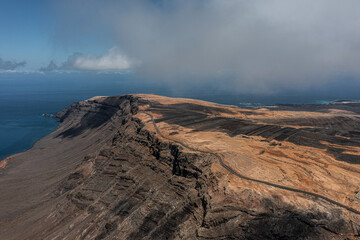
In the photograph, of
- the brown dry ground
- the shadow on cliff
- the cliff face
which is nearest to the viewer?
the cliff face

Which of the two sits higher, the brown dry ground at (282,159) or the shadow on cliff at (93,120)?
the brown dry ground at (282,159)

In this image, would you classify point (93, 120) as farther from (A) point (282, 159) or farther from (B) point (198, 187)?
(A) point (282, 159)

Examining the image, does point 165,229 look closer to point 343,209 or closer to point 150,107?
point 343,209

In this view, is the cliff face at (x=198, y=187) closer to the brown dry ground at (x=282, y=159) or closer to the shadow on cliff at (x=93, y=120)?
the brown dry ground at (x=282, y=159)

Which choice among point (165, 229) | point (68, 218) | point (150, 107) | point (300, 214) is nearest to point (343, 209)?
point (300, 214)

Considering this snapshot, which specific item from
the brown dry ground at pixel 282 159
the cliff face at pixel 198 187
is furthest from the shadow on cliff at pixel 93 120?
the brown dry ground at pixel 282 159

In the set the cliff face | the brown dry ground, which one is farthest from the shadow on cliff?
the brown dry ground

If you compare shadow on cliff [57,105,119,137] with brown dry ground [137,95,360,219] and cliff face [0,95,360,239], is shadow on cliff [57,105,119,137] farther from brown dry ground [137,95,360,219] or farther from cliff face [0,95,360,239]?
brown dry ground [137,95,360,219]

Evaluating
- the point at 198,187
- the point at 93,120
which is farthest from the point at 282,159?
the point at 93,120
